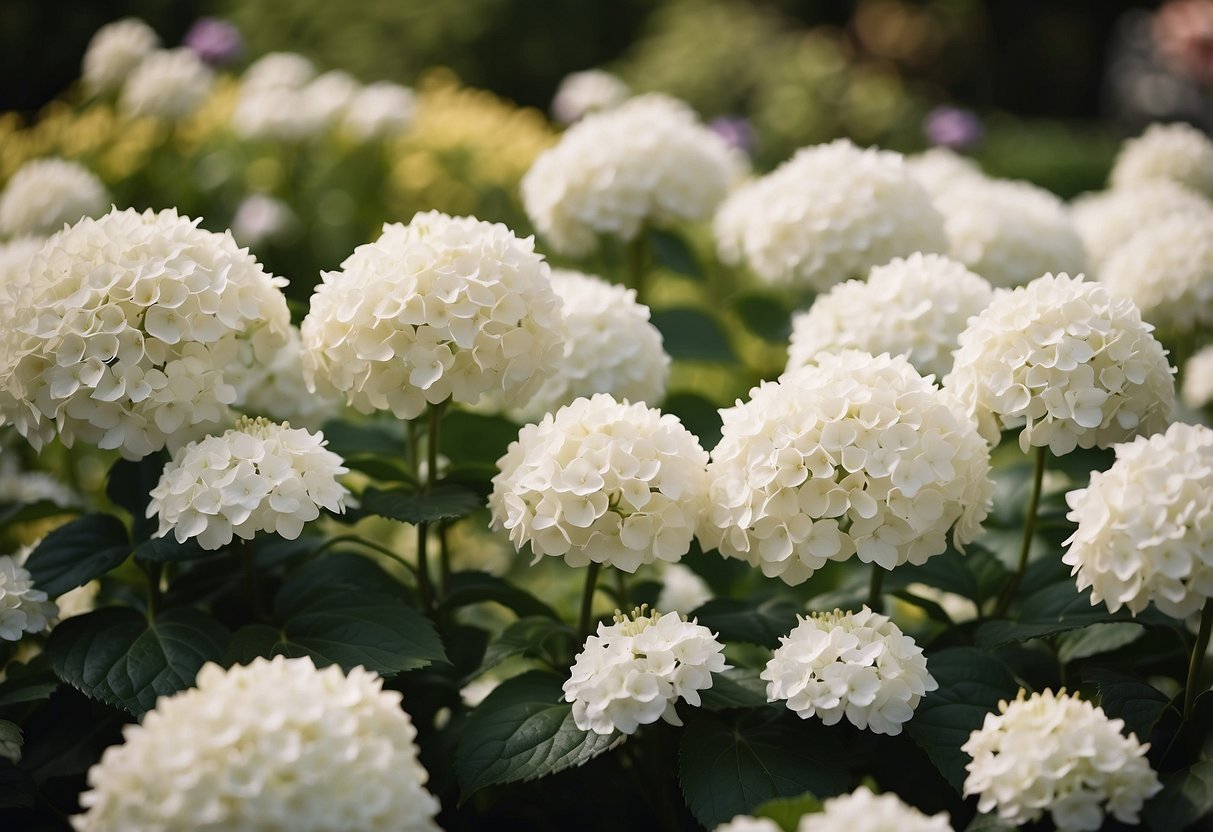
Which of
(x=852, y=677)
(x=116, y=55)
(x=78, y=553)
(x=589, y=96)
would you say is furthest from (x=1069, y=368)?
(x=116, y=55)

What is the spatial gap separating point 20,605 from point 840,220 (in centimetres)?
190

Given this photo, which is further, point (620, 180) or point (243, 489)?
point (620, 180)

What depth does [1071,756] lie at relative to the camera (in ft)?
5.03

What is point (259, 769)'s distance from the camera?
54.3 inches

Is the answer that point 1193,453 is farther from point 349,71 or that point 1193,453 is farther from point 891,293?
point 349,71

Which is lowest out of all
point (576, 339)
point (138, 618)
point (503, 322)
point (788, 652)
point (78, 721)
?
point (78, 721)

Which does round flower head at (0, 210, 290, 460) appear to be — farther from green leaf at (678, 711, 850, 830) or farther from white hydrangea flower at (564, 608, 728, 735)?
green leaf at (678, 711, 850, 830)

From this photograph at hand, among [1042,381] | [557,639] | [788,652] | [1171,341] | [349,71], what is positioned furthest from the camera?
[349,71]

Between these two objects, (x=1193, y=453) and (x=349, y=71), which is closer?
(x=1193, y=453)

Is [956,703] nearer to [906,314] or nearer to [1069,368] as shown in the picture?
[1069,368]

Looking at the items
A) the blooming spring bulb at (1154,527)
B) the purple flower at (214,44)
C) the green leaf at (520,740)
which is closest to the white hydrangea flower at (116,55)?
the purple flower at (214,44)

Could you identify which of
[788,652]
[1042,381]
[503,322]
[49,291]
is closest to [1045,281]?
[1042,381]

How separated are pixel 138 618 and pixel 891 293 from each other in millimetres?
1582

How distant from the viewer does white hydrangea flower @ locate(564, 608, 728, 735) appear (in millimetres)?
1684
